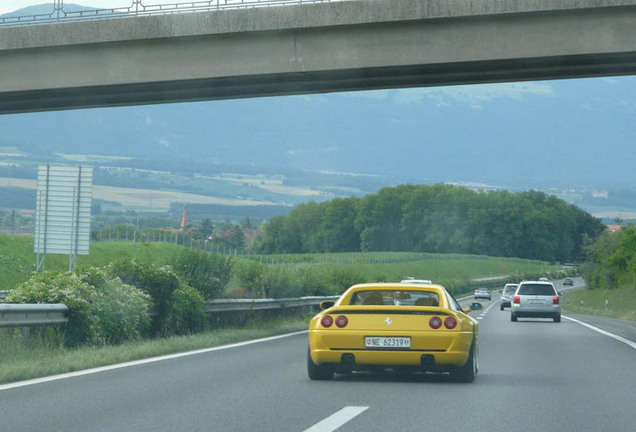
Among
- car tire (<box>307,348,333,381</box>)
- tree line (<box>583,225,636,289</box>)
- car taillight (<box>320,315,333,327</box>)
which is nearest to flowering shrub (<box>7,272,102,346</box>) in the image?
car tire (<box>307,348,333,381</box>)

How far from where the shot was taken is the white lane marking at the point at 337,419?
8641 millimetres

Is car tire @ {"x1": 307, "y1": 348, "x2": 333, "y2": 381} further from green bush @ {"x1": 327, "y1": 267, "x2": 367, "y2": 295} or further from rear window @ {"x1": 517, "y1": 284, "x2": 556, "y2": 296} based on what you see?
green bush @ {"x1": 327, "y1": 267, "x2": 367, "y2": 295}

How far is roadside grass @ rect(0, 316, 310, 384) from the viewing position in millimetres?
12758

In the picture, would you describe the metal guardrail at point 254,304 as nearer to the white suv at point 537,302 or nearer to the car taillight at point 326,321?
the white suv at point 537,302

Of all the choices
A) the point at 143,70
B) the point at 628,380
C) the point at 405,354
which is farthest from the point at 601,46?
the point at 405,354

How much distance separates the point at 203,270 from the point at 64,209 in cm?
512

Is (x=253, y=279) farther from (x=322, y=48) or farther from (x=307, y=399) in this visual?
(x=307, y=399)

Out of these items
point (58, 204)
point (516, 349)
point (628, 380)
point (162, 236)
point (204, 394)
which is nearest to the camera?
point (204, 394)

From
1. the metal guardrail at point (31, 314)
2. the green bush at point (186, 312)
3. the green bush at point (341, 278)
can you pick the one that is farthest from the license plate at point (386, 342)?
the green bush at point (341, 278)

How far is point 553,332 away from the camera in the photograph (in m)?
28.1

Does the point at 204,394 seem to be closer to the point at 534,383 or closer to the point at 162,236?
the point at 534,383

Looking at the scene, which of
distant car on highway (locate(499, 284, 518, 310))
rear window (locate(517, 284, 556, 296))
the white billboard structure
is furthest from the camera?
distant car on highway (locate(499, 284, 518, 310))

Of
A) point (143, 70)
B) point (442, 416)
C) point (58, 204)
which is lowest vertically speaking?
point (442, 416)

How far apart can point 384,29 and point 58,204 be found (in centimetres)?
924
